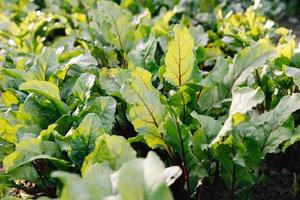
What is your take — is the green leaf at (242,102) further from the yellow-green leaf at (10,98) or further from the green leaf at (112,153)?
the yellow-green leaf at (10,98)

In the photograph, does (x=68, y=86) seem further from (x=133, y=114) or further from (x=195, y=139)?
(x=195, y=139)

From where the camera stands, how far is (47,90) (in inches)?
71.6

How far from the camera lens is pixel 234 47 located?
2586 millimetres

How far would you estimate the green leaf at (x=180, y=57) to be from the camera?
172 centimetres

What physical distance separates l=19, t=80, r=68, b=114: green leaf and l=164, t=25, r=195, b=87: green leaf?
42cm

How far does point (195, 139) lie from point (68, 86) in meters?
0.70

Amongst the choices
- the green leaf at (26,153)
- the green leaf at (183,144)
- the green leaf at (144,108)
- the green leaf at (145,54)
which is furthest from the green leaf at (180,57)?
the green leaf at (26,153)

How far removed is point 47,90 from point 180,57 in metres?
0.51

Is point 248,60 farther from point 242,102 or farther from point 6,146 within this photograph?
point 6,146

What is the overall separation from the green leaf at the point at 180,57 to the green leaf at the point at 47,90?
42cm

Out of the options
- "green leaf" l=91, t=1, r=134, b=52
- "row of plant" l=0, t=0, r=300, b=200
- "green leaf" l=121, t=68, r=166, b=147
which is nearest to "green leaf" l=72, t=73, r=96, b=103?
"row of plant" l=0, t=0, r=300, b=200

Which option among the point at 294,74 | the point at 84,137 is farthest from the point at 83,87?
the point at 294,74

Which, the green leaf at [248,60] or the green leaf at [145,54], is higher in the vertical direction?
the green leaf at [248,60]

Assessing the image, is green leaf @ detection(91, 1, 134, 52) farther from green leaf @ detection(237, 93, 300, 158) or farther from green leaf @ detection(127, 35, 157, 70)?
green leaf @ detection(237, 93, 300, 158)
